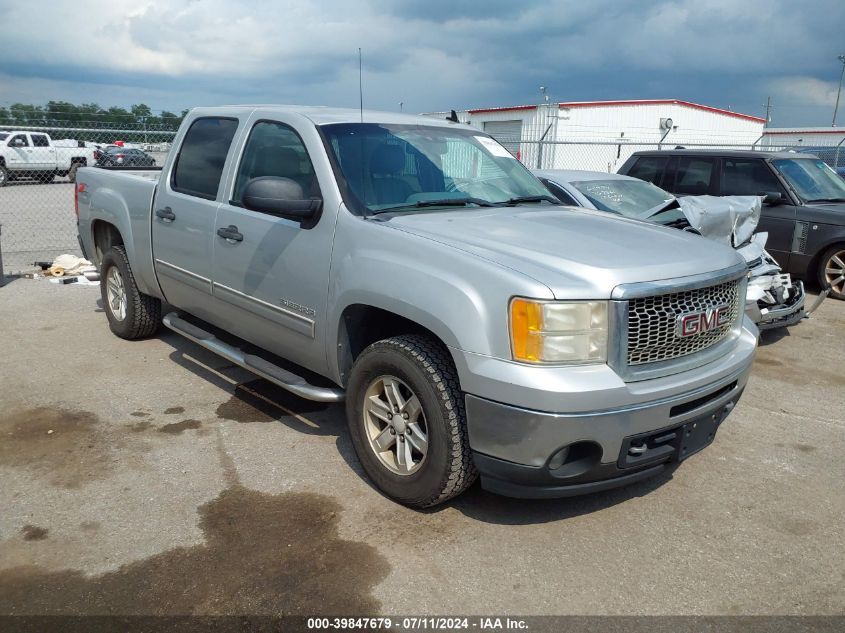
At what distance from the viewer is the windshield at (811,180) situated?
8.93 meters

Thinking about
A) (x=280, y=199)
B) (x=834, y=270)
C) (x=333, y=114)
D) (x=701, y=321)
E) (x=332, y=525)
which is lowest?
(x=332, y=525)

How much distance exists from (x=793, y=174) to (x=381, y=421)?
7786mm

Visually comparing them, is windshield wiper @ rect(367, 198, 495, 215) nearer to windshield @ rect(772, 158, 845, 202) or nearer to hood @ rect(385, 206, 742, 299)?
hood @ rect(385, 206, 742, 299)

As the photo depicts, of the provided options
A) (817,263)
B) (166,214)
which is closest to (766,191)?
(817,263)

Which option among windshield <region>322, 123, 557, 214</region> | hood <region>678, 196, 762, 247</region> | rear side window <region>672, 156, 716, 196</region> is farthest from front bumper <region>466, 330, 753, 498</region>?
rear side window <region>672, 156, 716, 196</region>

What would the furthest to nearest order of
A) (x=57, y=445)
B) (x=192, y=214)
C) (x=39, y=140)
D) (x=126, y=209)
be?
(x=39, y=140) < (x=126, y=209) < (x=192, y=214) < (x=57, y=445)

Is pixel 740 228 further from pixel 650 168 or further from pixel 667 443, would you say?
pixel 667 443

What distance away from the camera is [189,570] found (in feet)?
9.64

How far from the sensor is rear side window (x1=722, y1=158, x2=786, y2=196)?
895cm

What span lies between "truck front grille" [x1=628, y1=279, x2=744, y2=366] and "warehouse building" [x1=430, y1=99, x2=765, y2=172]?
20.4 metres

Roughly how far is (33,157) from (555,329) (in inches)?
1033

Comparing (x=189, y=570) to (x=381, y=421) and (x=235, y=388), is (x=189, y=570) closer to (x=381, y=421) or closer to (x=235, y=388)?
(x=381, y=421)

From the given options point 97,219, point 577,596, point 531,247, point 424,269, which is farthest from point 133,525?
point 97,219

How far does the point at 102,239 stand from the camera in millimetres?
6309
